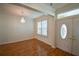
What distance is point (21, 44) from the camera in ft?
6.67

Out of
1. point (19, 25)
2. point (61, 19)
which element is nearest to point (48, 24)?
point (61, 19)

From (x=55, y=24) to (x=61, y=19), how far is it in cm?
15

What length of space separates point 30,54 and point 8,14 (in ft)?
2.90

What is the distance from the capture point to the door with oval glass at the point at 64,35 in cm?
198

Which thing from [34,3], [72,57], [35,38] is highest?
[34,3]

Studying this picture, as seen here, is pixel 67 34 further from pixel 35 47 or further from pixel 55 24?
pixel 35 47

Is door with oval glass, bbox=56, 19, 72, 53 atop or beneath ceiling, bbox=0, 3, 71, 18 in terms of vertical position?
beneath

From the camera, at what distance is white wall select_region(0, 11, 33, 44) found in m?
1.98

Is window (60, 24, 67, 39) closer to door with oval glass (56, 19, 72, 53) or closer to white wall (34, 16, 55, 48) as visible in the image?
door with oval glass (56, 19, 72, 53)

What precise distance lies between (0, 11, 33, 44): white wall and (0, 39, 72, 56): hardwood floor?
10 cm

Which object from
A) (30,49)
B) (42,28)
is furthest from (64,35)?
(30,49)

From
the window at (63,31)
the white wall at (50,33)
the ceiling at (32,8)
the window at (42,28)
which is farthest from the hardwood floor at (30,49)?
the ceiling at (32,8)

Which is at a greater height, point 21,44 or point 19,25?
point 19,25

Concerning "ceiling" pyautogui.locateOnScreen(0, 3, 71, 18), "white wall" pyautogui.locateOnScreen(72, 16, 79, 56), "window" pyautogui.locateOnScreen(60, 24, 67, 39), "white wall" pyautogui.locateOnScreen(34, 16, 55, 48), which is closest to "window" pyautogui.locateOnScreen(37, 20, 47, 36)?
"white wall" pyautogui.locateOnScreen(34, 16, 55, 48)
